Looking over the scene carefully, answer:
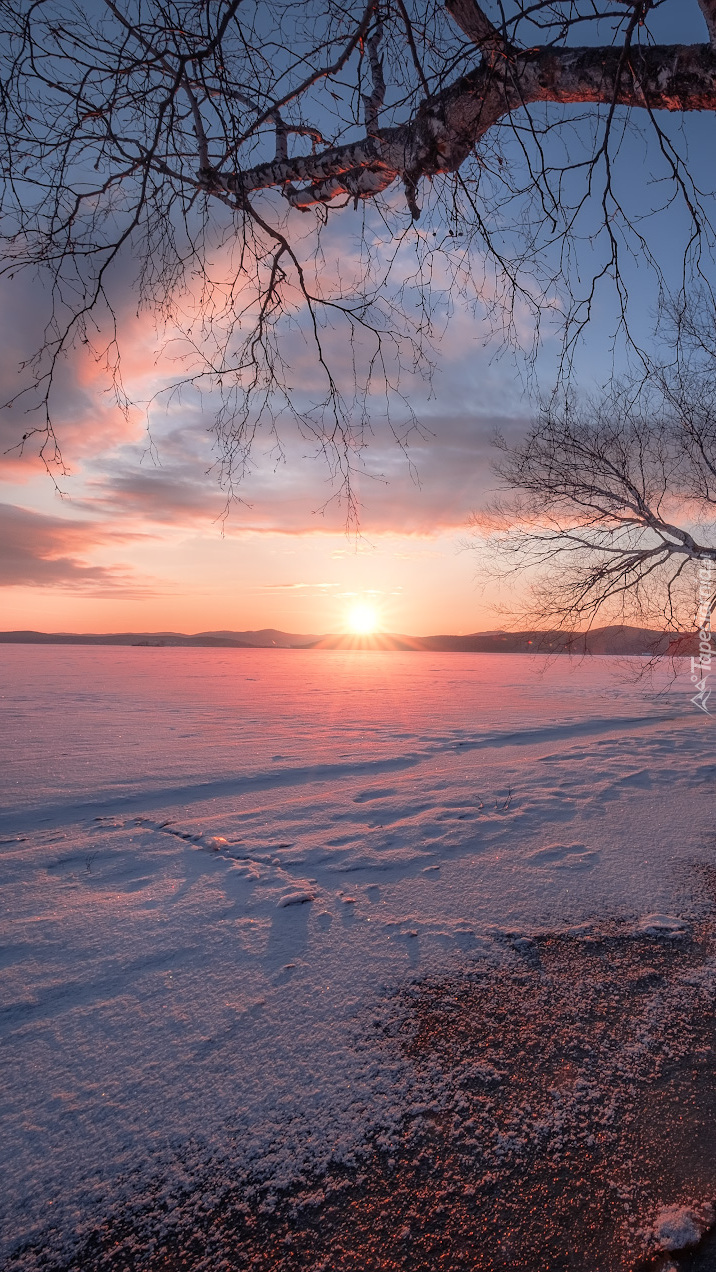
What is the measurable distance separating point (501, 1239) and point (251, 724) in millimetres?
7113

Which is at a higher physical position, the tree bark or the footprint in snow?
the tree bark

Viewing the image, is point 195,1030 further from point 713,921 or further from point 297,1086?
point 713,921

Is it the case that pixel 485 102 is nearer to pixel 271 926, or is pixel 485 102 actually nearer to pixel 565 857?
pixel 271 926

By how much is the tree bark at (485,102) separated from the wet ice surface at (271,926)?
328 cm

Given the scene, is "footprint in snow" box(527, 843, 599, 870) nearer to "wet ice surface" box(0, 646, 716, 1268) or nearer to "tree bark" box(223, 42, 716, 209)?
"wet ice surface" box(0, 646, 716, 1268)

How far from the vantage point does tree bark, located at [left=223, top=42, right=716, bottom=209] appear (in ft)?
6.29

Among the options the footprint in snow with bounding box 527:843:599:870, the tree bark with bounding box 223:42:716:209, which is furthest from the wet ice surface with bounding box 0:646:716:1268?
the tree bark with bounding box 223:42:716:209

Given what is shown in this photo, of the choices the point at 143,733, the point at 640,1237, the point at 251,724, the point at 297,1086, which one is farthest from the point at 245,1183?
the point at 251,724

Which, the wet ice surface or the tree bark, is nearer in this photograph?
the wet ice surface

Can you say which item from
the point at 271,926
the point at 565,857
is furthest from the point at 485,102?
the point at 565,857

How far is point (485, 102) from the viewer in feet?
7.11

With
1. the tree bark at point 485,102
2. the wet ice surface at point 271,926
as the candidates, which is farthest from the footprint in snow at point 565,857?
the tree bark at point 485,102

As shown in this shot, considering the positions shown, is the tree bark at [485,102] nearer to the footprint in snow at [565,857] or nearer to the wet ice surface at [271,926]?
the wet ice surface at [271,926]

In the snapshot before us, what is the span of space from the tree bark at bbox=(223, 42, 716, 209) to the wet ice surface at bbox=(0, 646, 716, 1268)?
3.28 meters
